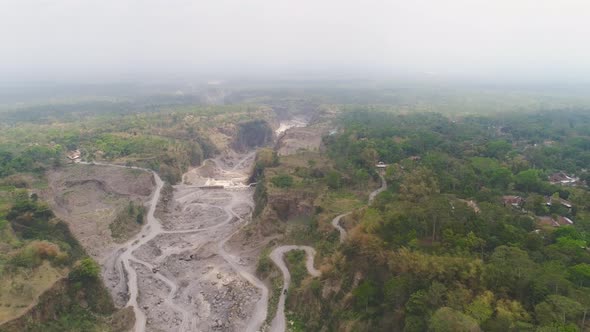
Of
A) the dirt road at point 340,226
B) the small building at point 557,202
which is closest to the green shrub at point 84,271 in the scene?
the dirt road at point 340,226

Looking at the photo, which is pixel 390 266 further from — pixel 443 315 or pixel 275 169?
pixel 275 169

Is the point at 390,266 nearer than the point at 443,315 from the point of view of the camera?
No

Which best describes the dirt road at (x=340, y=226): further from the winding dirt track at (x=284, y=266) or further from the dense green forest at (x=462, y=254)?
the dense green forest at (x=462, y=254)

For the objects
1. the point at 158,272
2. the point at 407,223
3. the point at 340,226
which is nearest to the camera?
the point at 407,223

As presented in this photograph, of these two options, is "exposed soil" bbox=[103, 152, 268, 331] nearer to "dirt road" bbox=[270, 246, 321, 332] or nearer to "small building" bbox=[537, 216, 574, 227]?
"dirt road" bbox=[270, 246, 321, 332]

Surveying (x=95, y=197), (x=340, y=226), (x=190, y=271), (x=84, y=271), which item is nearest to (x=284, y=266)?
(x=340, y=226)

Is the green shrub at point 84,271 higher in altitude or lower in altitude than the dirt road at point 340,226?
lower

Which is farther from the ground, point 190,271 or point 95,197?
point 95,197

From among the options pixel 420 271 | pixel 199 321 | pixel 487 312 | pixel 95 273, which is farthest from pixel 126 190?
pixel 487 312

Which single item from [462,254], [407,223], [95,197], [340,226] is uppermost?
[462,254]

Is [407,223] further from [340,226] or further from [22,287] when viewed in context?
[22,287]

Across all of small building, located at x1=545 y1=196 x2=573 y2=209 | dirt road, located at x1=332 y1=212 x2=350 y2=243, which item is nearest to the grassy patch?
dirt road, located at x1=332 y1=212 x2=350 y2=243
